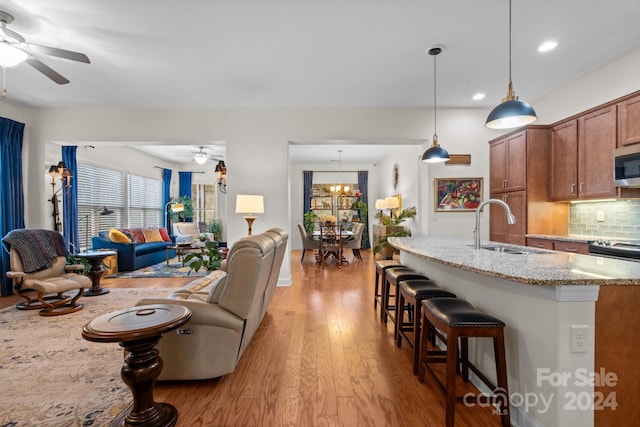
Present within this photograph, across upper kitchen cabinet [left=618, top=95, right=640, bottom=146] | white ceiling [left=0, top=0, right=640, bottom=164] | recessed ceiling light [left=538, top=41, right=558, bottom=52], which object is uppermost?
white ceiling [left=0, top=0, right=640, bottom=164]

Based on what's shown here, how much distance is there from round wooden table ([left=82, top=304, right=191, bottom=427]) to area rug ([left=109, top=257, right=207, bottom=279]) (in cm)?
373

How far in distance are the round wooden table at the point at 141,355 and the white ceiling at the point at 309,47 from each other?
7.91ft

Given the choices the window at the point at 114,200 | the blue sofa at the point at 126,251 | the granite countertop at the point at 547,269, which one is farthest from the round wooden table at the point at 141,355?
the window at the point at 114,200

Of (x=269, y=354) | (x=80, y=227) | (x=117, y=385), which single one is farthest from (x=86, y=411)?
(x=80, y=227)

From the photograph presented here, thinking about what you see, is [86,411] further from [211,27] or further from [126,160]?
[126,160]

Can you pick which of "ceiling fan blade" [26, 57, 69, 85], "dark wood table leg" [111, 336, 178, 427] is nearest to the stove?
"dark wood table leg" [111, 336, 178, 427]

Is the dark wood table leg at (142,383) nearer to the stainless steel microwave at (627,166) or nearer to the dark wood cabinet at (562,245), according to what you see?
the dark wood cabinet at (562,245)

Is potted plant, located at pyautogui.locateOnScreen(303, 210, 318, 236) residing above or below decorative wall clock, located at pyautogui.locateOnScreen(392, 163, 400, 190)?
below

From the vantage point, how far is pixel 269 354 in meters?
2.47

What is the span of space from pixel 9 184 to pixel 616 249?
24.9 feet

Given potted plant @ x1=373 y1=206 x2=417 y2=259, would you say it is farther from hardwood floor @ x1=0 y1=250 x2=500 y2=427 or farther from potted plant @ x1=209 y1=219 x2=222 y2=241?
potted plant @ x1=209 y1=219 x2=222 y2=241

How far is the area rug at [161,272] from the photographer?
5.51 metres

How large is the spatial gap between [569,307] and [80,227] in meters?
7.68

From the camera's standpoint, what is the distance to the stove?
2.74 meters
